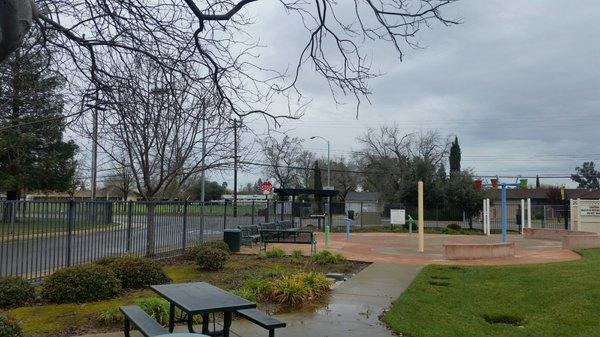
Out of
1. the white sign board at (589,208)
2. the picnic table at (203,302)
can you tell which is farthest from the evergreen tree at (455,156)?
the picnic table at (203,302)

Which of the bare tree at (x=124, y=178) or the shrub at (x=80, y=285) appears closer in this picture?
the shrub at (x=80, y=285)

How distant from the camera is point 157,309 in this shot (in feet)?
24.4

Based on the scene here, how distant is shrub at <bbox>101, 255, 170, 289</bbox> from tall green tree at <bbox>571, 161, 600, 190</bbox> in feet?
390

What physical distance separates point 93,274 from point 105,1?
16.7 ft

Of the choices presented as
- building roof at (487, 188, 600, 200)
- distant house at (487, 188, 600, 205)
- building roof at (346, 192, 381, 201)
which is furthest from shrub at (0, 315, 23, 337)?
building roof at (487, 188, 600, 200)

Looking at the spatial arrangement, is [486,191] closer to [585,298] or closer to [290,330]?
[585,298]

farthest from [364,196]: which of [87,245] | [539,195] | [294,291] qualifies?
[294,291]

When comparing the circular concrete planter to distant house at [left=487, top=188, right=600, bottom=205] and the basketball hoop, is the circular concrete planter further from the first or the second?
distant house at [left=487, top=188, right=600, bottom=205]

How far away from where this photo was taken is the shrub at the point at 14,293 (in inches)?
336

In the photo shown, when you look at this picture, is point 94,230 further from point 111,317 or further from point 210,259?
point 111,317

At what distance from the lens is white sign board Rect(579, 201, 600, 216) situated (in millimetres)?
26250

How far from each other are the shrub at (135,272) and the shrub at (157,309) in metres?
2.90

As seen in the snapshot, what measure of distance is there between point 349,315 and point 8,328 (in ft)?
14.8

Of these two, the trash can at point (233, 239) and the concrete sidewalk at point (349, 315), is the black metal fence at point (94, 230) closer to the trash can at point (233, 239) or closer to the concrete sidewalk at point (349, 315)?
the trash can at point (233, 239)
